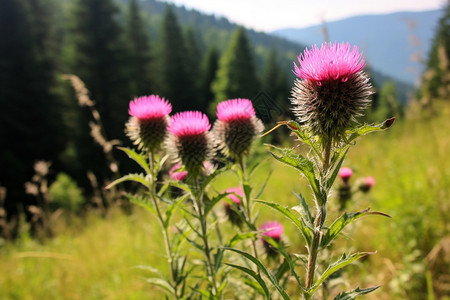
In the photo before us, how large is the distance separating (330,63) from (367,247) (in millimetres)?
3935

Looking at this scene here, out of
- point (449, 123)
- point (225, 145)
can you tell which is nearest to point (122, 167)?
point (449, 123)

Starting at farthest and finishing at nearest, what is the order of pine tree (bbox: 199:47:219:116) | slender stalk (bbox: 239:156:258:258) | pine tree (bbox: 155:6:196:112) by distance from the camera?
1. pine tree (bbox: 199:47:219:116)
2. pine tree (bbox: 155:6:196:112)
3. slender stalk (bbox: 239:156:258:258)

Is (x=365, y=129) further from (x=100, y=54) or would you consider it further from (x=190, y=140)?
(x=100, y=54)

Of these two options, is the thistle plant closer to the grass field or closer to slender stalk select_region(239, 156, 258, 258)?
slender stalk select_region(239, 156, 258, 258)

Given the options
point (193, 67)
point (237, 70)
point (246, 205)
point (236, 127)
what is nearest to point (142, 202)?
point (246, 205)

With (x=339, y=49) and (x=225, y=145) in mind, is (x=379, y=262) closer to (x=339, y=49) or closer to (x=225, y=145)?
(x=225, y=145)

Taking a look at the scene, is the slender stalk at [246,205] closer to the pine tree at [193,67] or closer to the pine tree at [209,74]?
the pine tree at [193,67]

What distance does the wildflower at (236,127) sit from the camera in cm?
202

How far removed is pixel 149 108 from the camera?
217 cm

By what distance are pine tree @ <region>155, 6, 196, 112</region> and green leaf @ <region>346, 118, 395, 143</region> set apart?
85.7ft

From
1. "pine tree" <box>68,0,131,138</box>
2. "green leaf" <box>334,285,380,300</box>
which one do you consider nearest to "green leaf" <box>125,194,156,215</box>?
"green leaf" <box>334,285,380,300</box>

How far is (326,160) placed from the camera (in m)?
1.27

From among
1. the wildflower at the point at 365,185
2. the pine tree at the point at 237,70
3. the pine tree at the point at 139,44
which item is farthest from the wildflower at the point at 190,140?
the pine tree at the point at 139,44

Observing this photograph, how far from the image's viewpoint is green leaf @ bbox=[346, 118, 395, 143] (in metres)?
1.04
